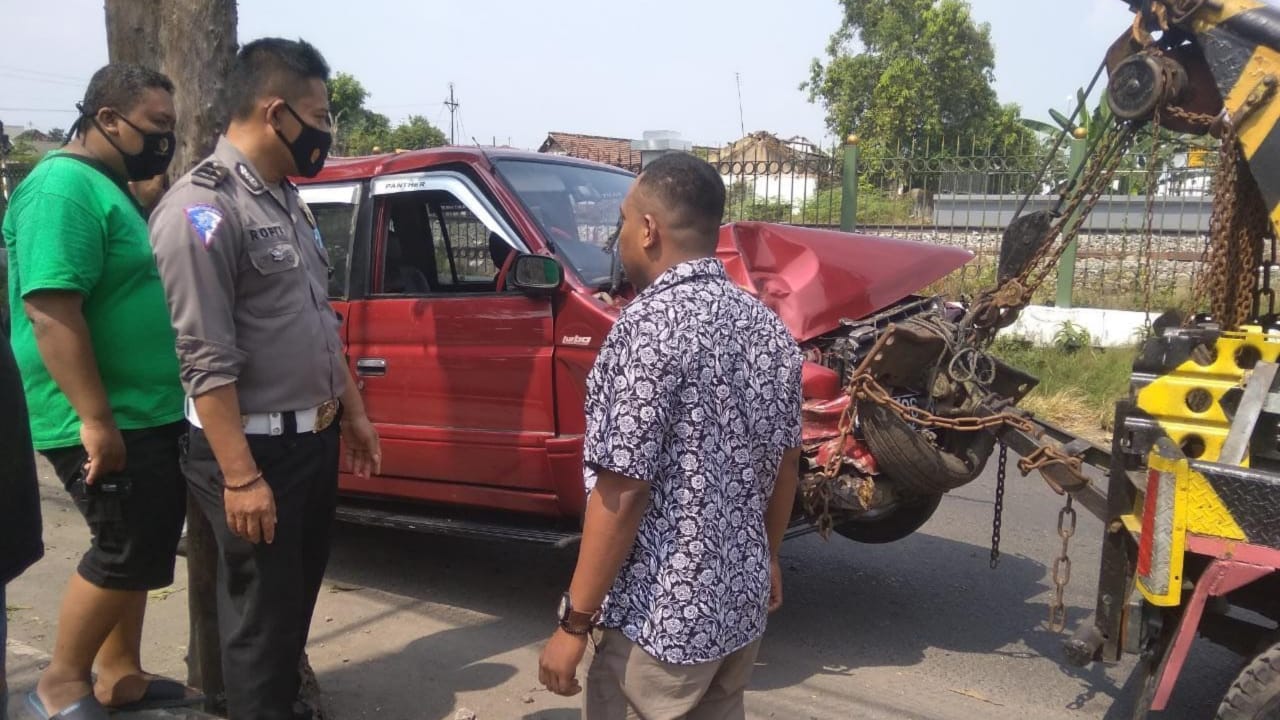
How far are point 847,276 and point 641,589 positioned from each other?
101 inches

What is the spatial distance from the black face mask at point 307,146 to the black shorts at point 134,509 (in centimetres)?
93

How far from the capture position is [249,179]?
2.53m

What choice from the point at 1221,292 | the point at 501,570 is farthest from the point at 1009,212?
the point at 501,570

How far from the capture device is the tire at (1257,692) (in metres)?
2.67

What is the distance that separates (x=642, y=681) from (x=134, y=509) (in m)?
1.74

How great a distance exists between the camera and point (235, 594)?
260cm

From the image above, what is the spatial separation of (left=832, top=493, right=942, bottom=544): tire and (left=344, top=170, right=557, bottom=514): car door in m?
1.60

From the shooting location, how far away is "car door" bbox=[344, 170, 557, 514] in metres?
4.14

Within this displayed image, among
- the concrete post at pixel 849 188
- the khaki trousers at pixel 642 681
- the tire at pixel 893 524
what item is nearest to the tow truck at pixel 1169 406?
the tire at pixel 893 524

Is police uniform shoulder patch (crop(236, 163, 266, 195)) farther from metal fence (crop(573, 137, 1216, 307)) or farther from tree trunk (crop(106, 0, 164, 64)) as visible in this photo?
metal fence (crop(573, 137, 1216, 307))

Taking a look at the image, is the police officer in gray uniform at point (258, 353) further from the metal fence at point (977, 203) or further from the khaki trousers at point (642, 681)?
the metal fence at point (977, 203)

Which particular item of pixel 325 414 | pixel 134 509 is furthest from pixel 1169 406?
pixel 134 509

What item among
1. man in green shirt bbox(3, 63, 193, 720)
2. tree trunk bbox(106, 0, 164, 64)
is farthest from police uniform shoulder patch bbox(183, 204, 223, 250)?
tree trunk bbox(106, 0, 164, 64)

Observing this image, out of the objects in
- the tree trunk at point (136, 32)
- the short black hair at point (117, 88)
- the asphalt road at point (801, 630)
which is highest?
the tree trunk at point (136, 32)
